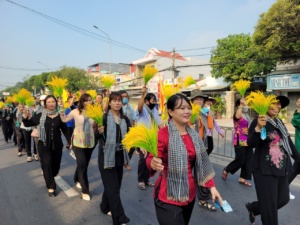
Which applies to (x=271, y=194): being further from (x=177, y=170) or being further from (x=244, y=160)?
(x=244, y=160)

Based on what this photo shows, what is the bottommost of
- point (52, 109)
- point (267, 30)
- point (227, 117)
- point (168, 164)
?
point (227, 117)

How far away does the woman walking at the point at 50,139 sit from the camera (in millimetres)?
4465

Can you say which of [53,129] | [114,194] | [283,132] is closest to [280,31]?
[283,132]

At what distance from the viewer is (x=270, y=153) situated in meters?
2.88

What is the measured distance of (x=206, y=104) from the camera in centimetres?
520

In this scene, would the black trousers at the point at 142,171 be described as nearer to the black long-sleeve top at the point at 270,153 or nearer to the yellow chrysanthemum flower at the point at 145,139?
the black long-sleeve top at the point at 270,153

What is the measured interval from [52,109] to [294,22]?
1395 centimetres

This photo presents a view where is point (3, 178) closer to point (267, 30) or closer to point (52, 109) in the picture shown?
point (52, 109)

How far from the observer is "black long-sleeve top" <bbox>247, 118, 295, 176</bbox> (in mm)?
2834

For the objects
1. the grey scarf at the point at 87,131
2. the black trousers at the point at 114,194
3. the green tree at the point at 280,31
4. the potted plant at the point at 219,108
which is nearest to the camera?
the black trousers at the point at 114,194

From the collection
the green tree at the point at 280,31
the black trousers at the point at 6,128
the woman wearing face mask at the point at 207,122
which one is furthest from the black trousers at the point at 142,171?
the green tree at the point at 280,31

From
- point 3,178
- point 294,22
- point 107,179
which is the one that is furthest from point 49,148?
point 294,22

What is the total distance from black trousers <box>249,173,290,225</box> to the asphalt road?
79 centimetres

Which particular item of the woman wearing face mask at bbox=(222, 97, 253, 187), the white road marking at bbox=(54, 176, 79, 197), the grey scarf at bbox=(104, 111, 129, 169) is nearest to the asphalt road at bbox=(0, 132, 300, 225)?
the white road marking at bbox=(54, 176, 79, 197)
